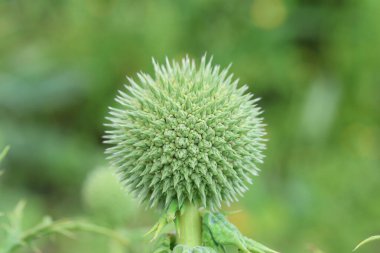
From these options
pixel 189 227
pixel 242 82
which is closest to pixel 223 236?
pixel 189 227

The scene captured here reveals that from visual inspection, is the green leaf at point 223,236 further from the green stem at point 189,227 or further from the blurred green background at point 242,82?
the blurred green background at point 242,82

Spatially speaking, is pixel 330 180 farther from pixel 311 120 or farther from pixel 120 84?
pixel 120 84

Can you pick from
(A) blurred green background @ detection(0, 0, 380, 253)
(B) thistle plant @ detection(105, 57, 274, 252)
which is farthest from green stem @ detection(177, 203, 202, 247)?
(A) blurred green background @ detection(0, 0, 380, 253)

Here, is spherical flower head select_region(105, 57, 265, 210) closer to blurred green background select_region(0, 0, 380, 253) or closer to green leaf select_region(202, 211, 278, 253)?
green leaf select_region(202, 211, 278, 253)

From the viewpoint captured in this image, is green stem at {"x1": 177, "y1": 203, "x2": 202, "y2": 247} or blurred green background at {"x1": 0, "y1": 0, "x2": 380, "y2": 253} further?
blurred green background at {"x1": 0, "y1": 0, "x2": 380, "y2": 253}

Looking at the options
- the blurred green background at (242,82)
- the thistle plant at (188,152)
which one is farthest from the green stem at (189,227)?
the blurred green background at (242,82)
